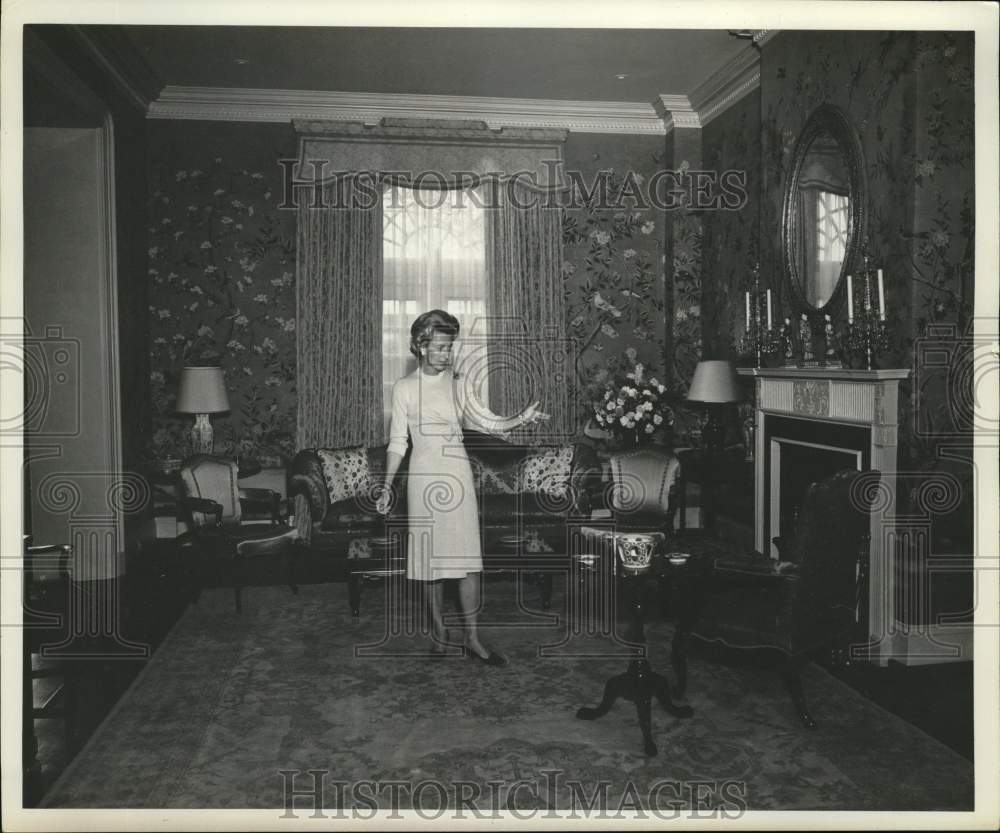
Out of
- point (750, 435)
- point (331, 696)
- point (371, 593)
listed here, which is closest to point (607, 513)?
point (750, 435)

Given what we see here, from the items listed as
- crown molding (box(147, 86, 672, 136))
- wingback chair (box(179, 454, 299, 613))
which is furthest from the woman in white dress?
crown molding (box(147, 86, 672, 136))

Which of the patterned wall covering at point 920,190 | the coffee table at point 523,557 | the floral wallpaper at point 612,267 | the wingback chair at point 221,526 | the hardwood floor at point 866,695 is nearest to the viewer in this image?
the hardwood floor at point 866,695

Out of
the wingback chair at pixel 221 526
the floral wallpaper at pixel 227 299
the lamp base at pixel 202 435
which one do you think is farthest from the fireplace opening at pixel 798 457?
the lamp base at pixel 202 435

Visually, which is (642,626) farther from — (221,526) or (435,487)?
(221,526)

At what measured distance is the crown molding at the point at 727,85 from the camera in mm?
6010

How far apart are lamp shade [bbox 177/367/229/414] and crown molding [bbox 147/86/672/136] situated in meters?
2.06

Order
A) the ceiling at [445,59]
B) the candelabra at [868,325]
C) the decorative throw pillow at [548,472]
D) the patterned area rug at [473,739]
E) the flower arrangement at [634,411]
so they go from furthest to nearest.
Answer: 1. the flower arrangement at [634,411]
2. the decorative throw pillow at [548,472]
3. the ceiling at [445,59]
4. the candelabra at [868,325]
5. the patterned area rug at [473,739]

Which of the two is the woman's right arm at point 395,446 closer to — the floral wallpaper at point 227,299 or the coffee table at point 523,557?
the coffee table at point 523,557

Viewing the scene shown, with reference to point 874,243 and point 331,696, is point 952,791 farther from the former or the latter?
point 874,243

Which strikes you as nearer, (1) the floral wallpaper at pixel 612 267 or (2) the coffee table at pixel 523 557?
(2) the coffee table at pixel 523 557

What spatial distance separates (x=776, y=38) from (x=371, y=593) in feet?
13.9

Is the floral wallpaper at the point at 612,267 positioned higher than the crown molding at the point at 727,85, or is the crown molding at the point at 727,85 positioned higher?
the crown molding at the point at 727,85

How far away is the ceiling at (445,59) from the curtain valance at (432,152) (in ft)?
0.94

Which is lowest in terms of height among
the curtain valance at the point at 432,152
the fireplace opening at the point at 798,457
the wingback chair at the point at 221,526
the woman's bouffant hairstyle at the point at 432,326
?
the wingback chair at the point at 221,526
